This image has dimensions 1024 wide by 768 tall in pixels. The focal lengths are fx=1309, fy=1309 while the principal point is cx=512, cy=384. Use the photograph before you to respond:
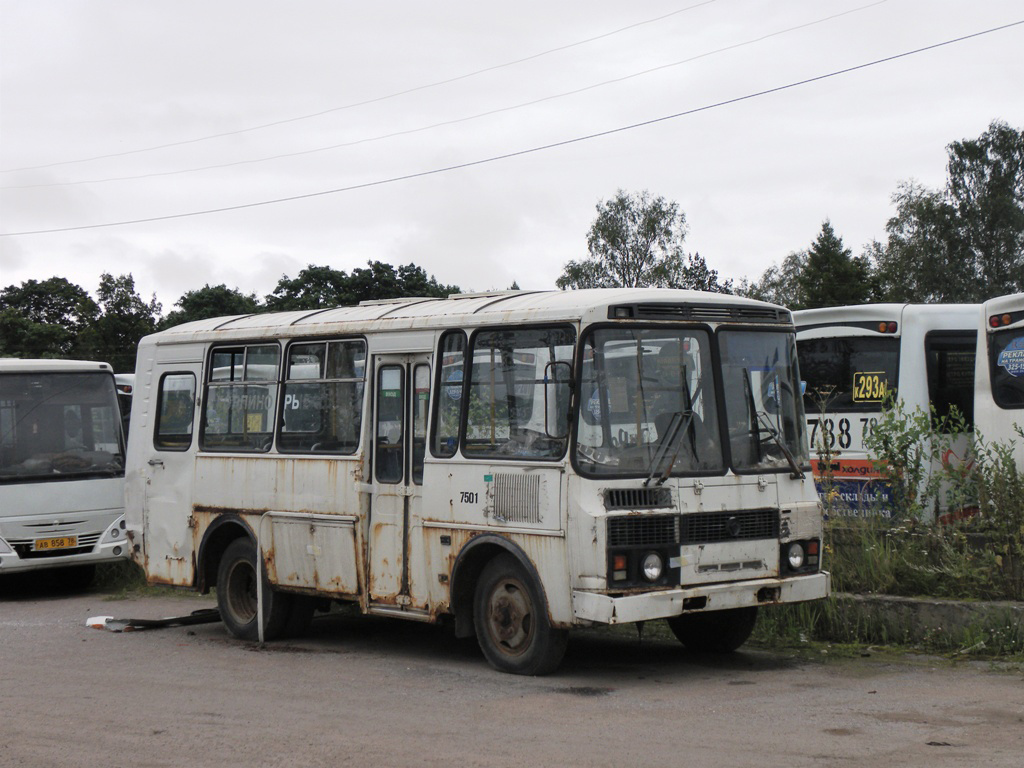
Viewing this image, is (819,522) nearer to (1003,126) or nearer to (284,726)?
(284,726)

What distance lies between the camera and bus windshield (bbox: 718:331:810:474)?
9.70 meters

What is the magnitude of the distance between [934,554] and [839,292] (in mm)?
55110

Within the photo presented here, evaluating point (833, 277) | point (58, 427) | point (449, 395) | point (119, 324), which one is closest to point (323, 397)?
point (449, 395)

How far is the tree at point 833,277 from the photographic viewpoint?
64.4 metres

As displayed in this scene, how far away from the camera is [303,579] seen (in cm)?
1150

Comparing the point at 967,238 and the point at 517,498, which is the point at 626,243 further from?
the point at 517,498

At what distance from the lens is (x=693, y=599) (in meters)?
9.16

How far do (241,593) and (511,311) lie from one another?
14.5 feet

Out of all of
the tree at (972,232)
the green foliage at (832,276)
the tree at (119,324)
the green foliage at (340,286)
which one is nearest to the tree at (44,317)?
the tree at (119,324)

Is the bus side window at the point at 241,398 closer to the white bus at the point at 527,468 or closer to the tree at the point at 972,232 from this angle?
the white bus at the point at 527,468

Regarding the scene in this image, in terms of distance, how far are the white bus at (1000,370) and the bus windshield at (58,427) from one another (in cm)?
1084

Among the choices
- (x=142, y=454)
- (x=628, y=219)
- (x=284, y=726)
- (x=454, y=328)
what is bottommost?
(x=284, y=726)

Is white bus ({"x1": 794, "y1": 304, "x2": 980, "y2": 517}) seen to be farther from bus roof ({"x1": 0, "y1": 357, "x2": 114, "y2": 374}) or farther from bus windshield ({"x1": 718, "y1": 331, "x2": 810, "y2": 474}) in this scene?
bus roof ({"x1": 0, "y1": 357, "x2": 114, "y2": 374})

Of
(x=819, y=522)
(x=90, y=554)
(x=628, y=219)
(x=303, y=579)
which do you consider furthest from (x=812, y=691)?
(x=628, y=219)
